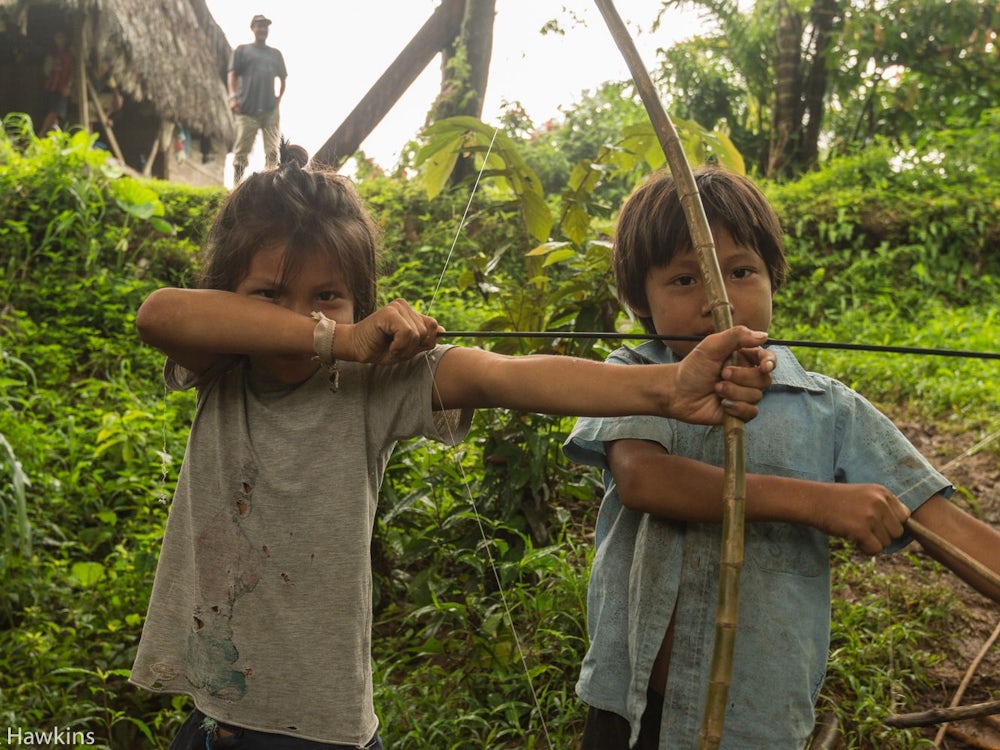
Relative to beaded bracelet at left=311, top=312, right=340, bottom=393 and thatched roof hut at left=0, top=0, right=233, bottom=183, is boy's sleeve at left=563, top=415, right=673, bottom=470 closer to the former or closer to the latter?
beaded bracelet at left=311, top=312, right=340, bottom=393

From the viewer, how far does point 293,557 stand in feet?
4.83

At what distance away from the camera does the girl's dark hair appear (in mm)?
1521

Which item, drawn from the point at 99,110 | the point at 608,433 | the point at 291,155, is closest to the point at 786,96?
the point at 99,110

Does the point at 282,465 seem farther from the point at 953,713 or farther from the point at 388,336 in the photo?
the point at 953,713

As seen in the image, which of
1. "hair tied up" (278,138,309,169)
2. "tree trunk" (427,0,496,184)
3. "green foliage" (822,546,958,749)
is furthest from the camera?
"tree trunk" (427,0,496,184)

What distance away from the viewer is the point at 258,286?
4.90 ft

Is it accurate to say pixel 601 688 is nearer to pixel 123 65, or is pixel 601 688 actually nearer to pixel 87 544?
pixel 87 544

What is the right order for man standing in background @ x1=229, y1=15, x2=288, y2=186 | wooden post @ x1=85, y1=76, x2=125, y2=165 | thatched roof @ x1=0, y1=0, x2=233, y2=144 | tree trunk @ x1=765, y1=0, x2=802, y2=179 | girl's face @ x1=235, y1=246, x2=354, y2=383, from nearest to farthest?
girl's face @ x1=235, y1=246, x2=354, y2=383
man standing in background @ x1=229, y1=15, x2=288, y2=186
tree trunk @ x1=765, y1=0, x2=802, y2=179
thatched roof @ x1=0, y1=0, x2=233, y2=144
wooden post @ x1=85, y1=76, x2=125, y2=165

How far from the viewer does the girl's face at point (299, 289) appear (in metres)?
1.49

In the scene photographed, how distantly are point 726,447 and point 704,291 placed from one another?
0.37 m

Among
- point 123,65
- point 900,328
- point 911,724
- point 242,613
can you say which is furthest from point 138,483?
point 123,65

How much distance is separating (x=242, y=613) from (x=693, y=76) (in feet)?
34.2

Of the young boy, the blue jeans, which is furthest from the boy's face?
the blue jeans

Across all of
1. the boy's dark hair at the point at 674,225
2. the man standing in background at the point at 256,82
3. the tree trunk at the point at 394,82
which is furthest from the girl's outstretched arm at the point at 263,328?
the man standing in background at the point at 256,82
